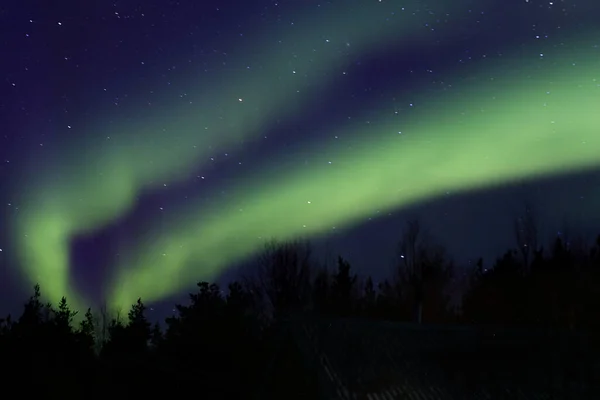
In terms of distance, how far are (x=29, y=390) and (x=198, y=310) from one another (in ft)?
43.1

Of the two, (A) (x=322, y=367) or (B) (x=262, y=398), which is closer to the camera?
(A) (x=322, y=367)

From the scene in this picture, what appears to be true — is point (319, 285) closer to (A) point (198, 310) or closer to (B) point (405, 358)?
(A) point (198, 310)

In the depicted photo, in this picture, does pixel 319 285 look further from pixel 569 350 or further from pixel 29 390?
pixel 569 350

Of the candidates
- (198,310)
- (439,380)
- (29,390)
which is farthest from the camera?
(198,310)

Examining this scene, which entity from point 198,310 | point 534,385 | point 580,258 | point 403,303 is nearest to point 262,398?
point 534,385

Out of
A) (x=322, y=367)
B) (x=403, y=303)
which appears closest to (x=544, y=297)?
(x=403, y=303)

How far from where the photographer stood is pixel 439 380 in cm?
2441

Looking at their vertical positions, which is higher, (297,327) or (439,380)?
(297,327)

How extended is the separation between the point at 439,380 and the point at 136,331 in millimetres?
30342

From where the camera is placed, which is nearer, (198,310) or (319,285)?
(198,310)

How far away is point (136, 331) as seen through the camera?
51281mm

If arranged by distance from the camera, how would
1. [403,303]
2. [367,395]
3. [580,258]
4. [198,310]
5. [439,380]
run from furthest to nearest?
[403,303] < [580,258] < [198,310] < [439,380] < [367,395]

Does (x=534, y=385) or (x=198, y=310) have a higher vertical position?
(x=198, y=310)

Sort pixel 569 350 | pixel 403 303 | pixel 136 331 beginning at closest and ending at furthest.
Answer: pixel 569 350 → pixel 136 331 → pixel 403 303
